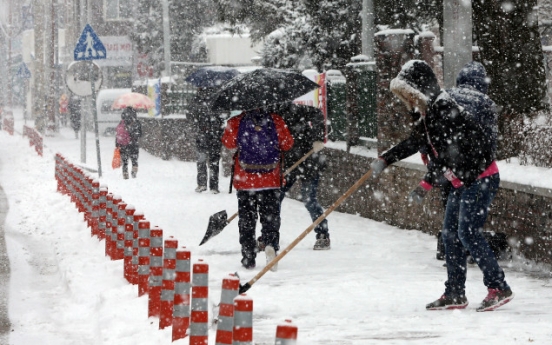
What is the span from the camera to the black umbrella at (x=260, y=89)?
1037cm

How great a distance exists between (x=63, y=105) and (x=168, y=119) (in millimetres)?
24935

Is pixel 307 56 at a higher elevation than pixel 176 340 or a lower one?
higher

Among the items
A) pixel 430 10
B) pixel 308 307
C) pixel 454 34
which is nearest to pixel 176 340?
pixel 308 307

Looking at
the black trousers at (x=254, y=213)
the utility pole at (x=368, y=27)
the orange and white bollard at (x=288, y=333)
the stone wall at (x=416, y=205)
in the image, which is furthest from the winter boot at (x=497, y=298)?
the utility pole at (x=368, y=27)

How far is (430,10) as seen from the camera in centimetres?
2016

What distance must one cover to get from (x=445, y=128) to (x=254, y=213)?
322cm

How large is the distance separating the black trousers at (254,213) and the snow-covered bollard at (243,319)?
520cm

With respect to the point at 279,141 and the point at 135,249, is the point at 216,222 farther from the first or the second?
the point at 135,249

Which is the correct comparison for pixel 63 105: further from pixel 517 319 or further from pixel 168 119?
pixel 517 319

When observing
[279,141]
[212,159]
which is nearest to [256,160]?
[279,141]

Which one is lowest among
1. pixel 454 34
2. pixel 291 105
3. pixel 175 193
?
pixel 175 193

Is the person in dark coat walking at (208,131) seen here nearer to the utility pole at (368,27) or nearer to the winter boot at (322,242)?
the utility pole at (368,27)

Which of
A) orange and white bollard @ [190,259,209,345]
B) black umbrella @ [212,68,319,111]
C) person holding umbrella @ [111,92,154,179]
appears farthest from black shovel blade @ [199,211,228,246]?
person holding umbrella @ [111,92,154,179]

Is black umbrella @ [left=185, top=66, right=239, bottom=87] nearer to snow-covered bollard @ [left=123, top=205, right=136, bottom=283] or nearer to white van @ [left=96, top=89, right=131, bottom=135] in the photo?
snow-covered bollard @ [left=123, top=205, right=136, bottom=283]
